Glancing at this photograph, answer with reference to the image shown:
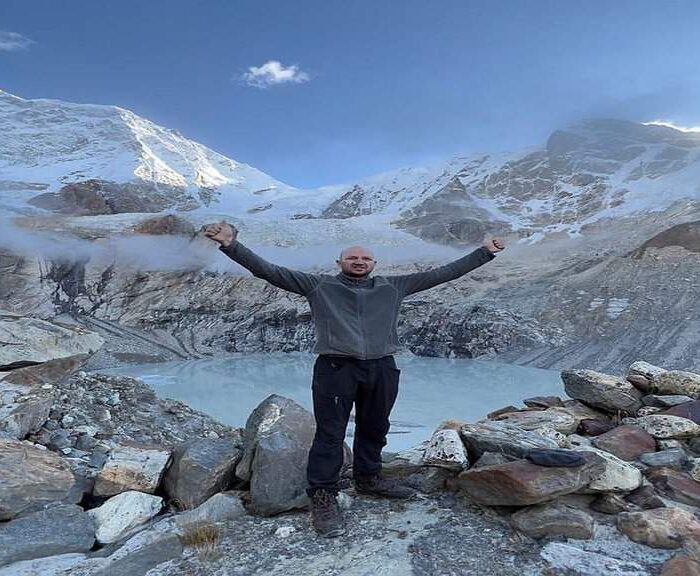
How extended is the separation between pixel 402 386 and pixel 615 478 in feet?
46.0

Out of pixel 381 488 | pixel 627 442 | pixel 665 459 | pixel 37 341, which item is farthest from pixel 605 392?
pixel 37 341

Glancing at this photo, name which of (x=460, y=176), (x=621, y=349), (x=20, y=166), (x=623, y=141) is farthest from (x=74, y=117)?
(x=621, y=349)

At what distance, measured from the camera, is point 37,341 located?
4.79m

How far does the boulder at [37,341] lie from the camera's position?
4.59 m

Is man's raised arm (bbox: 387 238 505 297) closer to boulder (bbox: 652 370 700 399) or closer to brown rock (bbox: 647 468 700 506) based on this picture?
brown rock (bbox: 647 468 700 506)

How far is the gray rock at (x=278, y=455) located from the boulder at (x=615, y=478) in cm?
165

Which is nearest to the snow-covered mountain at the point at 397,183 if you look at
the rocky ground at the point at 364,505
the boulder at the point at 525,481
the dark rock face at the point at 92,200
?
the dark rock face at the point at 92,200

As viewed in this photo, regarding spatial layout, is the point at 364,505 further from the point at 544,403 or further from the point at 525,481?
the point at 544,403

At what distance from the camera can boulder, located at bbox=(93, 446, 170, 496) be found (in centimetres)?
350

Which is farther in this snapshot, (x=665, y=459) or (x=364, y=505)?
(x=665, y=459)

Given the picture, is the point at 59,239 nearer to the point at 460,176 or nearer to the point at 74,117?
the point at 460,176

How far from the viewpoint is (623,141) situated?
227ft

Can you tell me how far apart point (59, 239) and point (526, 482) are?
42.4 metres

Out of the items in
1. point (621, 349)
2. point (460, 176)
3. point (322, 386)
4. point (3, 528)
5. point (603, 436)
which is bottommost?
point (621, 349)
